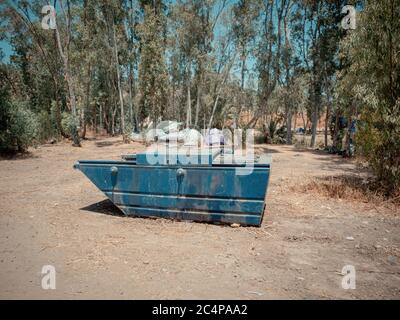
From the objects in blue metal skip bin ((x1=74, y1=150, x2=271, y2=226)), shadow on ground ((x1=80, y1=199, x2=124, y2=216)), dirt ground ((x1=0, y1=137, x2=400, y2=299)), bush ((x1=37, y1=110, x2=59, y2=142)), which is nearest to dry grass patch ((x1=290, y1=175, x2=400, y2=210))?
dirt ground ((x1=0, y1=137, x2=400, y2=299))

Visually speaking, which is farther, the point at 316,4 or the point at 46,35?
the point at 46,35

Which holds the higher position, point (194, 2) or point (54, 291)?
point (194, 2)

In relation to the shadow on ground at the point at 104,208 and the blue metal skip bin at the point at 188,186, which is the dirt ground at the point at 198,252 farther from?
the blue metal skip bin at the point at 188,186

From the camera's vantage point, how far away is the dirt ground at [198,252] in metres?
3.33

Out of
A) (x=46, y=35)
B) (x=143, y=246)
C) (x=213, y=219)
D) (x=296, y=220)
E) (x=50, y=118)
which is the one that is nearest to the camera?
(x=143, y=246)

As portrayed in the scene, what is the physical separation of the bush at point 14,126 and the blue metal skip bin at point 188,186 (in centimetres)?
1036

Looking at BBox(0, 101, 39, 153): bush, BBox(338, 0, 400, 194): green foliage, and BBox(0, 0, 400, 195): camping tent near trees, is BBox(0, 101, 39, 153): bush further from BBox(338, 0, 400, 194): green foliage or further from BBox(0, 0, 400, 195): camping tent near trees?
BBox(338, 0, 400, 194): green foliage

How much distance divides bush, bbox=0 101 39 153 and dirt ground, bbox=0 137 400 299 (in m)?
8.56

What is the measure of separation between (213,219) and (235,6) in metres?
24.0

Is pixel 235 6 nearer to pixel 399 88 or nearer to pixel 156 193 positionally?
pixel 399 88

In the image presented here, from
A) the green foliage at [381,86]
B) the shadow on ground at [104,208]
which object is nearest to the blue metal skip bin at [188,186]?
the shadow on ground at [104,208]

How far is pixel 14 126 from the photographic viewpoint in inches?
546

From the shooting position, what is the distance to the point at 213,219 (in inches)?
209
